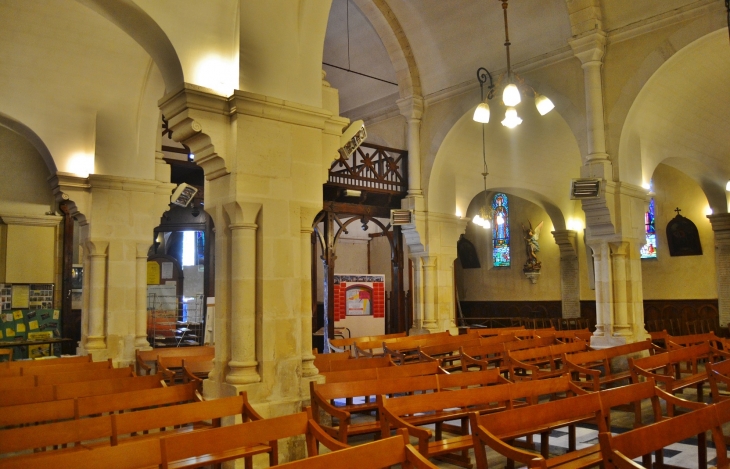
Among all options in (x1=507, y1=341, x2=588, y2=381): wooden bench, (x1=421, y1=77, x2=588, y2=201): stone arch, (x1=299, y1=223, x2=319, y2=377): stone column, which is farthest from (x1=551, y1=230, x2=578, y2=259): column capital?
(x1=299, y1=223, x2=319, y2=377): stone column

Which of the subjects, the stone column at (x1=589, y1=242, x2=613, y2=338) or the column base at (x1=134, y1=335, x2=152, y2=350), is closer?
the column base at (x1=134, y1=335, x2=152, y2=350)

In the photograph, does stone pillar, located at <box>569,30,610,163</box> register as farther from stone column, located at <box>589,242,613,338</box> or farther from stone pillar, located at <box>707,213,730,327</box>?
stone pillar, located at <box>707,213,730,327</box>

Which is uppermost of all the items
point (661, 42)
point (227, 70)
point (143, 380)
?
point (661, 42)

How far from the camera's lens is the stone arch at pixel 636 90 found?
8297mm

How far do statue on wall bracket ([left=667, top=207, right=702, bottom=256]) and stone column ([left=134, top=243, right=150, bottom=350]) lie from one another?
13.2 metres

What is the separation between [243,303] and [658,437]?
3069 mm

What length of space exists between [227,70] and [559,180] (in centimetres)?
1222

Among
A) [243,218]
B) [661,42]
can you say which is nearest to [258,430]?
[243,218]

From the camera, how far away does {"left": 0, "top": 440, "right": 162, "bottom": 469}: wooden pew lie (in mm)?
2574

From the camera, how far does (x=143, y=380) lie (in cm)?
511

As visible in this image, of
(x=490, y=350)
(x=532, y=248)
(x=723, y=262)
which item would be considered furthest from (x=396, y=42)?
(x=723, y=262)

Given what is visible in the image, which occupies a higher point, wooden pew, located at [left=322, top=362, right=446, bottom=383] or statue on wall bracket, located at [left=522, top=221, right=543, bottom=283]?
statue on wall bracket, located at [left=522, top=221, right=543, bottom=283]

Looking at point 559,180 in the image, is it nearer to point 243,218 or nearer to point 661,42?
point 661,42

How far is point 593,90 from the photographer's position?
9.31 meters
